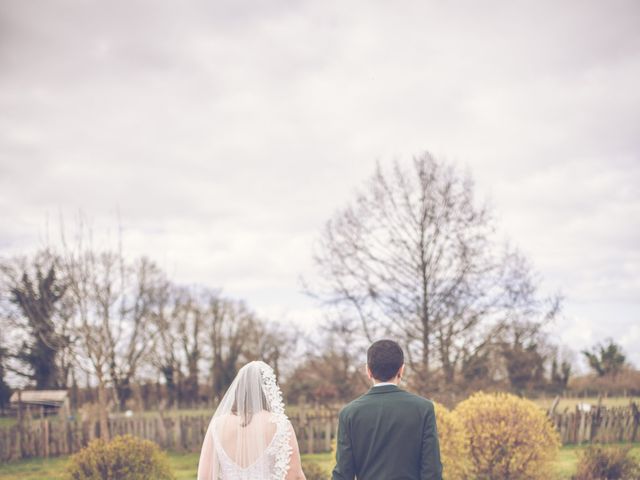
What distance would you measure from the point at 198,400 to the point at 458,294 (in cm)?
3264

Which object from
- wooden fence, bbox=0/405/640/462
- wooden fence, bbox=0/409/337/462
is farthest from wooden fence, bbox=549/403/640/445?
wooden fence, bbox=0/409/337/462

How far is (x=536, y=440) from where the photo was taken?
33.1 ft

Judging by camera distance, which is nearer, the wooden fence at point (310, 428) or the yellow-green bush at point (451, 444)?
the yellow-green bush at point (451, 444)

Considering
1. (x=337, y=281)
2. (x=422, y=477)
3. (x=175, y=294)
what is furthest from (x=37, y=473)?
(x=175, y=294)

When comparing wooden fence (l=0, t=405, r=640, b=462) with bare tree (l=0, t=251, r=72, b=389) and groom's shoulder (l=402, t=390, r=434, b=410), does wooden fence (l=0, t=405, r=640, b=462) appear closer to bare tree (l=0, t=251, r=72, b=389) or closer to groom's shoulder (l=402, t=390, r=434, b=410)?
bare tree (l=0, t=251, r=72, b=389)

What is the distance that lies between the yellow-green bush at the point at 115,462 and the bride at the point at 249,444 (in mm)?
5760

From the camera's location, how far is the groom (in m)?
3.95

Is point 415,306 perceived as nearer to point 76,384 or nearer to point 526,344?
point 526,344

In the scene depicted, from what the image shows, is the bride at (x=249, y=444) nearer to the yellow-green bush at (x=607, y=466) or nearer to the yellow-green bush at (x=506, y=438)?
the yellow-green bush at (x=506, y=438)

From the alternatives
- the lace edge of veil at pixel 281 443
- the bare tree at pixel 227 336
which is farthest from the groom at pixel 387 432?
the bare tree at pixel 227 336

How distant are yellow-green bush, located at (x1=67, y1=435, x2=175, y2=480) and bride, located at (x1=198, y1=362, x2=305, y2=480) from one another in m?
5.76

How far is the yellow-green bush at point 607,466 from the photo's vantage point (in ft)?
37.2

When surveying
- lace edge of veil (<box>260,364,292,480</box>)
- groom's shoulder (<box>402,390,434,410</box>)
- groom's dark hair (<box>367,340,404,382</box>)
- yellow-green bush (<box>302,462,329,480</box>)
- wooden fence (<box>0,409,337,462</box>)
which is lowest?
wooden fence (<box>0,409,337,462</box>)

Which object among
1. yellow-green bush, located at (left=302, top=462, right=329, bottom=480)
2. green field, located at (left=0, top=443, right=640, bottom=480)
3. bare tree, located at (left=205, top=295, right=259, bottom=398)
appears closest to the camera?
yellow-green bush, located at (left=302, top=462, right=329, bottom=480)
